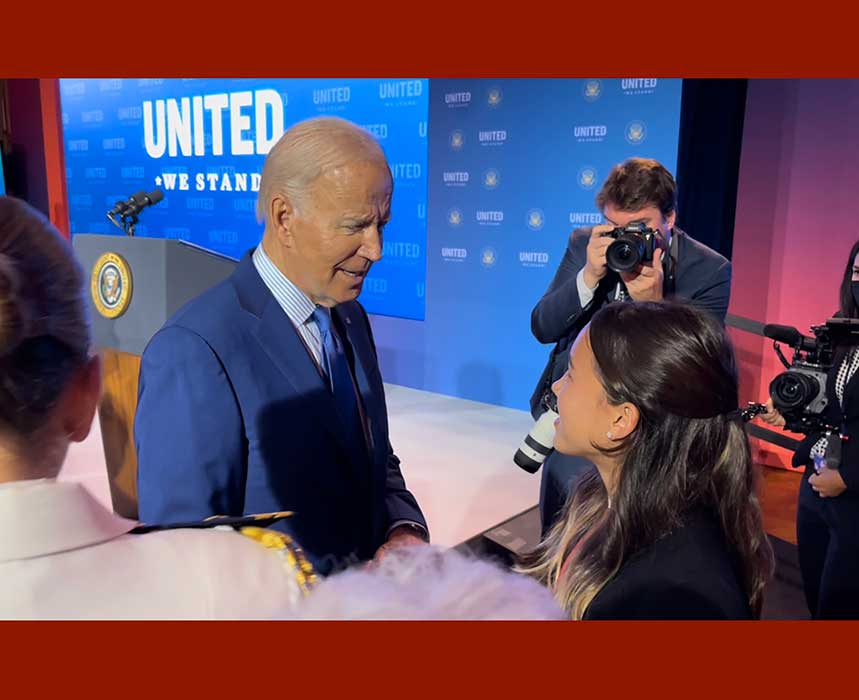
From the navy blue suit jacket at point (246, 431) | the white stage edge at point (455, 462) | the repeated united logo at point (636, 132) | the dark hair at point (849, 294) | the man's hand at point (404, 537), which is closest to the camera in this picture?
the navy blue suit jacket at point (246, 431)

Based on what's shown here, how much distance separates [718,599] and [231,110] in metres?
6.15

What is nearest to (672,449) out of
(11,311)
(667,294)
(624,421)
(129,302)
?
(624,421)

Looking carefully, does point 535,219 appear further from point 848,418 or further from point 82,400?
point 82,400

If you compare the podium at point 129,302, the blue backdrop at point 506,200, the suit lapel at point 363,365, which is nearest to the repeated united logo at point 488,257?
the blue backdrop at point 506,200

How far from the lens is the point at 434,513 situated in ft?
11.1

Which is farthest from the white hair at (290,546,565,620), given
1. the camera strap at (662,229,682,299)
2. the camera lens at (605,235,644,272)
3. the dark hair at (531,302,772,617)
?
the camera strap at (662,229,682,299)

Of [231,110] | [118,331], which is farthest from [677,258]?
[231,110]

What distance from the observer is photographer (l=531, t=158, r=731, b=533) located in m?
1.97

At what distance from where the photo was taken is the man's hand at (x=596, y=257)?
6.46 feet

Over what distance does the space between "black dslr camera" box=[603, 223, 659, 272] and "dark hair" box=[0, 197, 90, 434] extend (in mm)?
1561

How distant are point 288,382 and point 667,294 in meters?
1.27

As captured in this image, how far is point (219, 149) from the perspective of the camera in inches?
252

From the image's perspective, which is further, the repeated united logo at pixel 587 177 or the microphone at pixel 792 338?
the repeated united logo at pixel 587 177

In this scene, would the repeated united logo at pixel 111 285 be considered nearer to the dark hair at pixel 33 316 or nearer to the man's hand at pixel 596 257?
the man's hand at pixel 596 257
